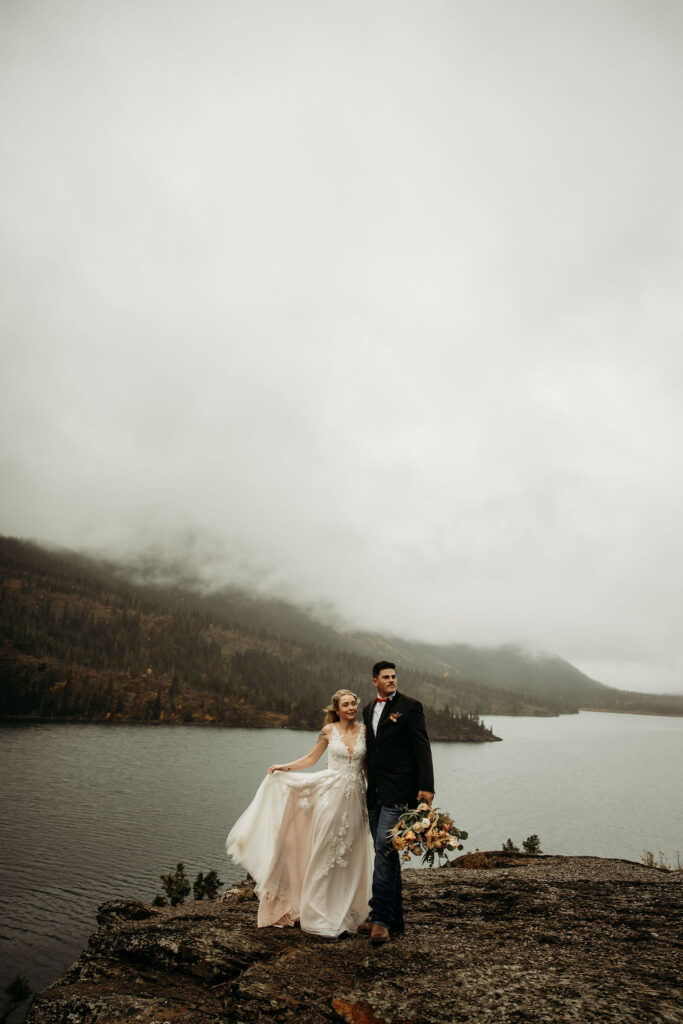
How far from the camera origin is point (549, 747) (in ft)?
550

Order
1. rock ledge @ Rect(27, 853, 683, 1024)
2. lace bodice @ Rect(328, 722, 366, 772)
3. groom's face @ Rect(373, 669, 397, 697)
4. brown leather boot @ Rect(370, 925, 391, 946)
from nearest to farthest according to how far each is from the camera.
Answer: rock ledge @ Rect(27, 853, 683, 1024) → brown leather boot @ Rect(370, 925, 391, 946) → groom's face @ Rect(373, 669, 397, 697) → lace bodice @ Rect(328, 722, 366, 772)

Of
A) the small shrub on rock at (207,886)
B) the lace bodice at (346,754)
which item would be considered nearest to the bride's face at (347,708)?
the lace bodice at (346,754)

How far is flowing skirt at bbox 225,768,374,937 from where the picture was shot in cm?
806

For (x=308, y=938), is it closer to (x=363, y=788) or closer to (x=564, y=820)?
(x=363, y=788)

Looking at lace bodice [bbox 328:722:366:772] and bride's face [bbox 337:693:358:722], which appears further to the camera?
bride's face [bbox 337:693:358:722]

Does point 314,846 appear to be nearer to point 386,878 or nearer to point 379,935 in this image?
point 386,878

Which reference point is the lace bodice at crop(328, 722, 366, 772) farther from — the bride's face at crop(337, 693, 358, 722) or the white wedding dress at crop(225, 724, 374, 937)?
the bride's face at crop(337, 693, 358, 722)

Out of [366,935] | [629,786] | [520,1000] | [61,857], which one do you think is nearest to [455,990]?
[520,1000]

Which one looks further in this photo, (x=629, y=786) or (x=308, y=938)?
(x=629, y=786)

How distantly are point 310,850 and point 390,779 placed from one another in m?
2.08

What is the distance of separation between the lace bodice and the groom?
152 mm

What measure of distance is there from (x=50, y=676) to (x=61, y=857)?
550 ft

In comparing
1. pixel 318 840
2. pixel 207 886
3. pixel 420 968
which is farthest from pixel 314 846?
pixel 207 886

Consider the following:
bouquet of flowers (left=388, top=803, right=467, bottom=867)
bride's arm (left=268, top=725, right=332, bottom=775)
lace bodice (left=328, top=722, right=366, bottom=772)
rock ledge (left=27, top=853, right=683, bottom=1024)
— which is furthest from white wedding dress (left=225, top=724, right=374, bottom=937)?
bouquet of flowers (left=388, top=803, right=467, bottom=867)
